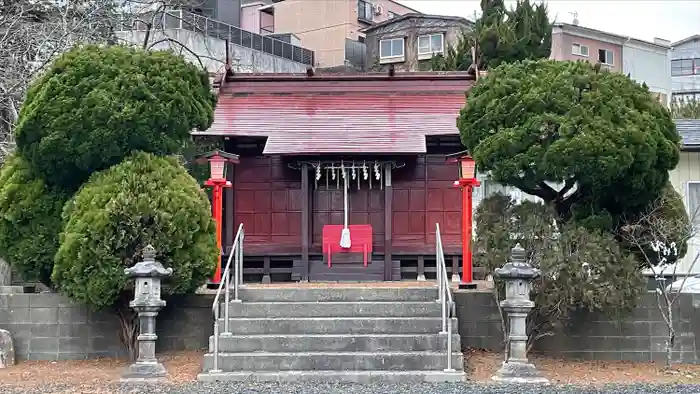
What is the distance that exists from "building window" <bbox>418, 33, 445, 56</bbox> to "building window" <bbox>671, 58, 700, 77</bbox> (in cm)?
1669

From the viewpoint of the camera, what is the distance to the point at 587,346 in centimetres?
1230

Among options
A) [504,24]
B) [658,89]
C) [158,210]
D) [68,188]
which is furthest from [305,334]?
[658,89]

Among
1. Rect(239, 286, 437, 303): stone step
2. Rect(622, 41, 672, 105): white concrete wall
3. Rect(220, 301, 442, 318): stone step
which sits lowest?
Rect(220, 301, 442, 318): stone step

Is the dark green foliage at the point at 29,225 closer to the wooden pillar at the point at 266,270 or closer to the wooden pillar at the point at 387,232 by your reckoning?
the wooden pillar at the point at 266,270

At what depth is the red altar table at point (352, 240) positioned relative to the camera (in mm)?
16125

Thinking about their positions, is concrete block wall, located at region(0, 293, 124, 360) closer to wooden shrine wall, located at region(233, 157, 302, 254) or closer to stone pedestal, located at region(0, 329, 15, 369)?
stone pedestal, located at region(0, 329, 15, 369)

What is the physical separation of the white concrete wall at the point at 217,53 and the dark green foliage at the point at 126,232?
12.8 metres

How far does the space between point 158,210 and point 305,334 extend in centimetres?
259

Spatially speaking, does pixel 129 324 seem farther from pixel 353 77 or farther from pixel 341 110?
pixel 353 77

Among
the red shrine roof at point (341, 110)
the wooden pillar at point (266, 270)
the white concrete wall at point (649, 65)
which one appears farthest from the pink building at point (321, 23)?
the wooden pillar at point (266, 270)

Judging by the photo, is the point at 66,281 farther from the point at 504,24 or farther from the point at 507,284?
the point at 504,24

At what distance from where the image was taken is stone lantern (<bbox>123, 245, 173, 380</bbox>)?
1089 cm

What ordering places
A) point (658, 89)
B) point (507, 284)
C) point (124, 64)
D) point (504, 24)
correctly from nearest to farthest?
point (507, 284) < point (124, 64) < point (504, 24) < point (658, 89)

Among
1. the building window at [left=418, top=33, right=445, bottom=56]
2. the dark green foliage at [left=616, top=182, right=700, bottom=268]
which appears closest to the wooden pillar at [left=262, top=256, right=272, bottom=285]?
the dark green foliage at [left=616, top=182, right=700, bottom=268]
